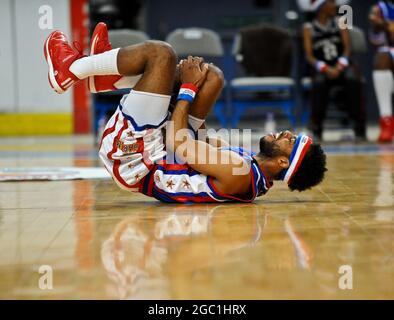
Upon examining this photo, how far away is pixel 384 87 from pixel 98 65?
5730 mm

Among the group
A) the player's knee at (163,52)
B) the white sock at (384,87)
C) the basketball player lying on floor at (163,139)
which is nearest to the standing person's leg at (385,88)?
the white sock at (384,87)

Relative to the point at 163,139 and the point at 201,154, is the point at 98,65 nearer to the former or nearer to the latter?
the point at 163,139

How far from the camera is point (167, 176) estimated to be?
149 inches

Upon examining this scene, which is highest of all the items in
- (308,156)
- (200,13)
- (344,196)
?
(200,13)

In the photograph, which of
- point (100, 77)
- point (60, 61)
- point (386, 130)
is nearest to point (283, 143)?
point (100, 77)

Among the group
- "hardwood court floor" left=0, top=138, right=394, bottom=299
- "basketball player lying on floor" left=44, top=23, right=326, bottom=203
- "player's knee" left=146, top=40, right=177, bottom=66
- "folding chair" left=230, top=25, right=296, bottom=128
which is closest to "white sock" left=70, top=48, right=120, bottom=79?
"basketball player lying on floor" left=44, top=23, right=326, bottom=203

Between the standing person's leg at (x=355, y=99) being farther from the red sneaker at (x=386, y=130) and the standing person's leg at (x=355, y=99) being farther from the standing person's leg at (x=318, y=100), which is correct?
the red sneaker at (x=386, y=130)

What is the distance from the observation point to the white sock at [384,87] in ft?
28.3

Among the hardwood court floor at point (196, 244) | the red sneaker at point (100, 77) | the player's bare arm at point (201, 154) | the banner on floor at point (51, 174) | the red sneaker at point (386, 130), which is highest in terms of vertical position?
the red sneaker at point (100, 77)

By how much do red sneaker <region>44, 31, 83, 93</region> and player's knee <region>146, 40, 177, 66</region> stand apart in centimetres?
39

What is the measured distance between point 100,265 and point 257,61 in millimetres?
7559

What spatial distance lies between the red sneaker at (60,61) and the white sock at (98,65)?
0.06 metres
